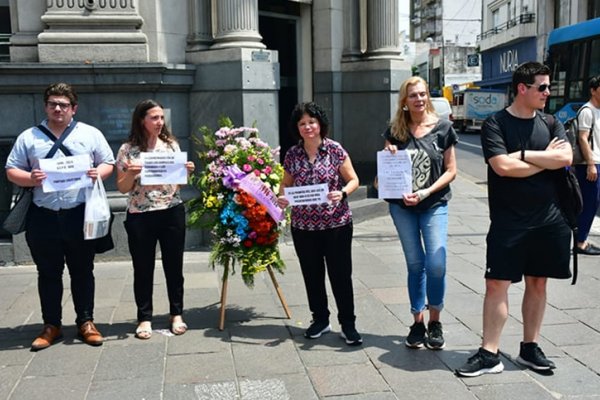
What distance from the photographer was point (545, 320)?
5605 mm

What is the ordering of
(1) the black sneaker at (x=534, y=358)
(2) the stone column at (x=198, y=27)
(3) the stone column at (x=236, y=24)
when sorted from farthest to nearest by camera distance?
(2) the stone column at (x=198, y=27) < (3) the stone column at (x=236, y=24) < (1) the black sneaker at (x=534, y=358)

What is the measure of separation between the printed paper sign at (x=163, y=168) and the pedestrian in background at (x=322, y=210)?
0.82m

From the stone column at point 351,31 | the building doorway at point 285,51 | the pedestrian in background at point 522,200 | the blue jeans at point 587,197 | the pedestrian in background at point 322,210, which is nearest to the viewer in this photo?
the pedestrian in background at point 522,200

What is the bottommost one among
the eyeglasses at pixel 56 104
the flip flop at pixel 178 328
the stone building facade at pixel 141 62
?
the flip flop at pixel 178 328

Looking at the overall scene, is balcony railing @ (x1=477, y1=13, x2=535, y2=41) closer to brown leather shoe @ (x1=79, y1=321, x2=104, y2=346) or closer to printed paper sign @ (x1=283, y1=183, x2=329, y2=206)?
printed paper sign @ (x1=283, y1=183, x2=329, y2=206)

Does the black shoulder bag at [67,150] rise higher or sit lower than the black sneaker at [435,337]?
higher

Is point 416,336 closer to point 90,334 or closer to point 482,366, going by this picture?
point 482,366

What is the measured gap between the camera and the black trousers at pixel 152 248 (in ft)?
17.3

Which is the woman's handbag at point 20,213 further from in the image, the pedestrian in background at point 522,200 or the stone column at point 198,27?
the stone column at point 198,27

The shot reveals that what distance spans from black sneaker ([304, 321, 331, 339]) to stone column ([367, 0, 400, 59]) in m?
6.95

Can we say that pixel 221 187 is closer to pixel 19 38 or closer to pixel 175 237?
pixel 175 237

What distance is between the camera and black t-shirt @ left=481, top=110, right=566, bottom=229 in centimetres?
426

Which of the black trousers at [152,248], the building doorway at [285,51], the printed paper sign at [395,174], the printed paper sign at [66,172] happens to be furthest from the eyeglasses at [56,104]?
the building doorway at [285,51]

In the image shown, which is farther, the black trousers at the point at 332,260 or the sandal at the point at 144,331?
the sandal at the point at 144,331
